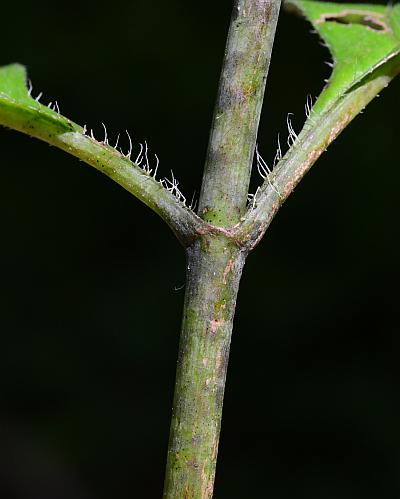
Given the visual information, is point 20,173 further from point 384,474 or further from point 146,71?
point 384,474

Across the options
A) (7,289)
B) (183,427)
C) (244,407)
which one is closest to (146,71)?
(7,289)

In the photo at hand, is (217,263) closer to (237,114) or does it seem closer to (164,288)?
(237,114)

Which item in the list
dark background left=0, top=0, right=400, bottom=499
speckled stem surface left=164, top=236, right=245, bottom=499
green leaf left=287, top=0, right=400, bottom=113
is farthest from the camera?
dark background left=0, top=0, right=400, bottom=499

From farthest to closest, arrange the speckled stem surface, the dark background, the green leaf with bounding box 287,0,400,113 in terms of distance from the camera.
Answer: the dark background, the green leaf with bounding box 287,0,400,113, the speckled stem surface

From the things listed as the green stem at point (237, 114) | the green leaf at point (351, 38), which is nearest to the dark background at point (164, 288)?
the green leaf at point (351, 38)

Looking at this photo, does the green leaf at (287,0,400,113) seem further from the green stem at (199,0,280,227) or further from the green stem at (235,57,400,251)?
the green stem at (199,0,280,227)

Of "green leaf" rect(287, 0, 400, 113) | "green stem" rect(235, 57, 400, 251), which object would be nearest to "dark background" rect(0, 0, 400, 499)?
"green leaf" rect(287, 0, 400, 113)

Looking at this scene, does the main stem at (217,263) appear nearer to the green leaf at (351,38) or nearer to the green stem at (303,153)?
the green stem at (303,153)
